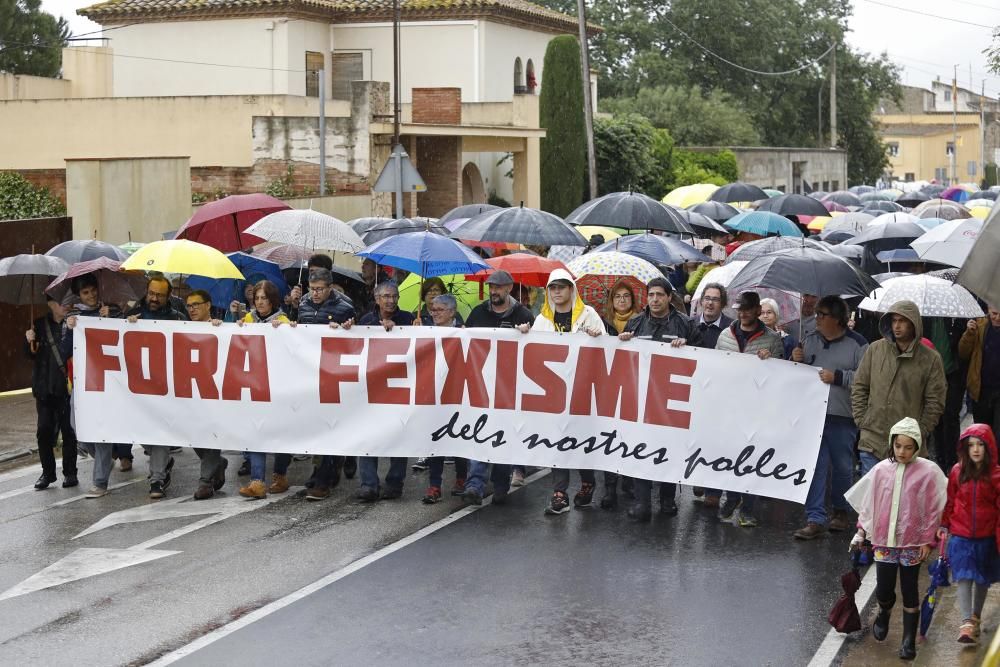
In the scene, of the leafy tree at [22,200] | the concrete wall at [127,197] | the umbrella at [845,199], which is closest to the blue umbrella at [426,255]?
the concrete wall at [127,197]

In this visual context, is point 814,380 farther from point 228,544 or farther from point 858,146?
point 858,146

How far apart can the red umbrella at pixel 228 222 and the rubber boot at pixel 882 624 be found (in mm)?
8035

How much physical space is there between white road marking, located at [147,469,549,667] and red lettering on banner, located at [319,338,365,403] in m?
1.42

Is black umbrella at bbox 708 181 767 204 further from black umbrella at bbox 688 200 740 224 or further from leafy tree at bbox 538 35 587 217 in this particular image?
leafy tree at bbox 538 35 587 217

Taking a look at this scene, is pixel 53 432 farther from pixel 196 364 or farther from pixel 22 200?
pixel 22 200

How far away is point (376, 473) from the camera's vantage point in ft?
38.4

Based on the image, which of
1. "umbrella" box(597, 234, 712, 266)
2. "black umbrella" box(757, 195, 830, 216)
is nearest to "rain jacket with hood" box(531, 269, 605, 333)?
"umbrella" box(597, 234, 712, 266)

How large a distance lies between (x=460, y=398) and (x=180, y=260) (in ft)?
8.55

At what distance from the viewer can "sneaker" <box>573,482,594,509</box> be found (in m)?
11.6

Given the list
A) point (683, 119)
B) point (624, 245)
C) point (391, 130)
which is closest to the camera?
point (624, 245)

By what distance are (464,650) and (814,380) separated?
12.6ft

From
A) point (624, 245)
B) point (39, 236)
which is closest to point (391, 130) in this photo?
point (39, 236)

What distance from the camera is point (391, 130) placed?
31156 mm

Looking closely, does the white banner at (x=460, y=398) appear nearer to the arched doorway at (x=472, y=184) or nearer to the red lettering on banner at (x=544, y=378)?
the red lettering on banner at (x=544, y=378)
